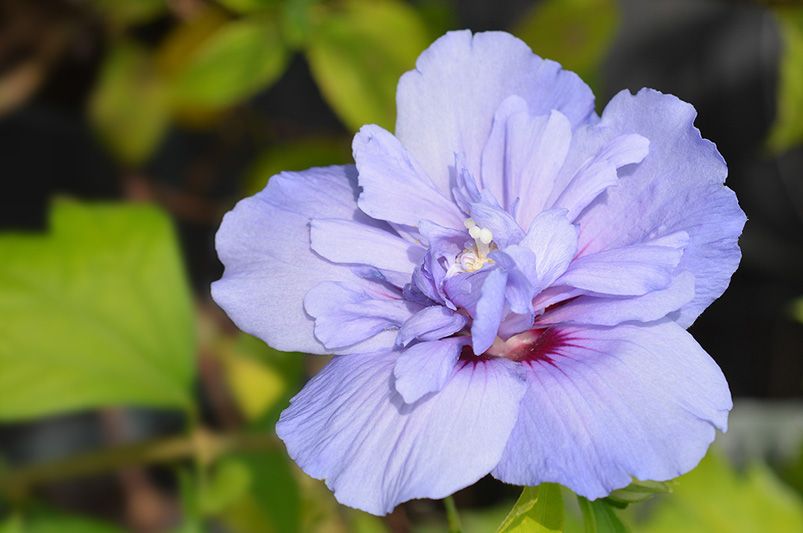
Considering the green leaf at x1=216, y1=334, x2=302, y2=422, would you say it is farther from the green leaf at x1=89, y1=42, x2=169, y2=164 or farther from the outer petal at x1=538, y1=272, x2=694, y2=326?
the outer petal at x1=538, y1=272, x2=694, y2=326

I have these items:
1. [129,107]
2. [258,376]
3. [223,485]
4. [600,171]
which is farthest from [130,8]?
[600,171]

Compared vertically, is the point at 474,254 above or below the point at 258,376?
above

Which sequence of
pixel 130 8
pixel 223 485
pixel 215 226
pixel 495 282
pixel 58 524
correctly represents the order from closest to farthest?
pixel 495 282
pixel 223 485
pixel 58 524
pixel 130 8
pixel 215 226

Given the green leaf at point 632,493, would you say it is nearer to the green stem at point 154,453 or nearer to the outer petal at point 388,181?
the outer petal at point 388,181

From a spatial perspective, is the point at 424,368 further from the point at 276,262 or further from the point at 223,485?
the point at 223,485

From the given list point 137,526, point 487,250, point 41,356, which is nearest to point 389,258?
point 487,250

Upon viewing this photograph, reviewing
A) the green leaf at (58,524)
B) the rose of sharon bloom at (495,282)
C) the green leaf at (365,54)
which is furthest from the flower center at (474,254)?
the green leaf at (58,524)
